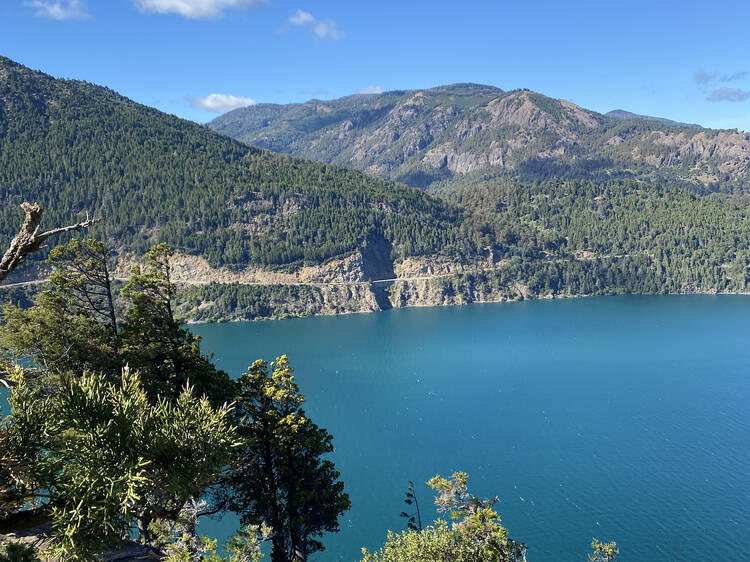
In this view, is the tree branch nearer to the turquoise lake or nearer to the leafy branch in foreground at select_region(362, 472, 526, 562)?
the leafy branch in foreground at select_region(362, 472, 526, 562)

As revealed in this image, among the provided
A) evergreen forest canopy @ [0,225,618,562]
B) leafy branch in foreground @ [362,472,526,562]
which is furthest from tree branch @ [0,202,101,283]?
leafy branch in foreground @ [362,472,526,562]

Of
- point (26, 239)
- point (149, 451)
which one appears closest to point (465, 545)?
point (149, 451)

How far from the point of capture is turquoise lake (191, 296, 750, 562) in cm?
4903

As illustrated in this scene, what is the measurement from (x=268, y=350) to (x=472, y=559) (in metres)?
115

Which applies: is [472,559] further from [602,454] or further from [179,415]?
[602,454]

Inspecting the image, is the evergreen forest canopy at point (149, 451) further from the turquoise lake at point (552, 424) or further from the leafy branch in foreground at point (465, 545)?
the turquoise lake at point (552, 424)

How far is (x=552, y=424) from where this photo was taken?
76125 millimetres

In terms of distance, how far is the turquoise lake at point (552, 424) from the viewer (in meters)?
49.0

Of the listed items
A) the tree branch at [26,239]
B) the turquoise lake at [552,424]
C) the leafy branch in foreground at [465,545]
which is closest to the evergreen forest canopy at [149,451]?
the leafy branch in foreground at [465,545]

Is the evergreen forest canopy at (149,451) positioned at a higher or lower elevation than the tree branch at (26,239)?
lower

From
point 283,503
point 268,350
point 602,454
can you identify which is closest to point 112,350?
point 283,503

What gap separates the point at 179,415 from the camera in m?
15.6

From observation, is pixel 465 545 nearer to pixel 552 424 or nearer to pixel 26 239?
pixel 26 239

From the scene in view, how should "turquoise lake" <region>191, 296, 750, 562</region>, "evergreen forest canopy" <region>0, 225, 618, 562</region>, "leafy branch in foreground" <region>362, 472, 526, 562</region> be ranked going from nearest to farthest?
"evergreen forest canopy" <region>0, 225, 618, 562</region> < "leafy branch in foreground" <region>362, 472, 526, 562</region> < "turquoise lake" <region>191, 296, 750, 562</region>
